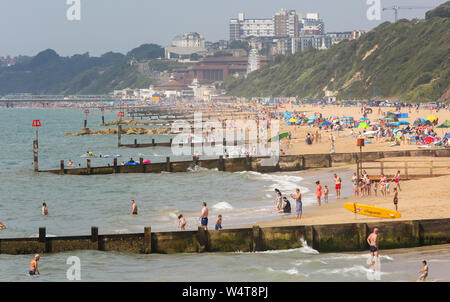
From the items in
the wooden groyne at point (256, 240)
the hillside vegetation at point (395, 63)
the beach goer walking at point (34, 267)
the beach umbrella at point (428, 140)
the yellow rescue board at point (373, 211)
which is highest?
the hillside vegetation at point (395, 63)

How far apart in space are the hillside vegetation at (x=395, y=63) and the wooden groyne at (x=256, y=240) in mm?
90504

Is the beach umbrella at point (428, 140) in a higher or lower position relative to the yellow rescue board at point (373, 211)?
higher

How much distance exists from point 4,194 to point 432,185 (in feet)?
91.3

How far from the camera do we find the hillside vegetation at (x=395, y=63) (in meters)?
123

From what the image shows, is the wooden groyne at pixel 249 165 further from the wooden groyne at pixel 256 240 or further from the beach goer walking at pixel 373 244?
the beach goer walking at pixel 373 244

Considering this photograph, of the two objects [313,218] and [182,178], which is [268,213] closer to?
[313,218]

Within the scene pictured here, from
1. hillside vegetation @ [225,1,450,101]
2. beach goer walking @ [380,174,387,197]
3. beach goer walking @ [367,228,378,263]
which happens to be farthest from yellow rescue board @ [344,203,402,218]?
hillside vegetation @ [225,1,450,101]

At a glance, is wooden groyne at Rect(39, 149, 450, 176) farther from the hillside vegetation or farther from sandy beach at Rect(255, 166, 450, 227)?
the hillside vegetation

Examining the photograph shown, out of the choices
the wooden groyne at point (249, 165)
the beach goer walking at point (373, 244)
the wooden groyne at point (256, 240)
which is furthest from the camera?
the wooden groyne at point (249, 165)

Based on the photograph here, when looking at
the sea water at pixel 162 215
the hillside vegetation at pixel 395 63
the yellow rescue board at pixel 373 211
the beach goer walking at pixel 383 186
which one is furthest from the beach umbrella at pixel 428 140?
the hillside vegetation at pixel 395 63

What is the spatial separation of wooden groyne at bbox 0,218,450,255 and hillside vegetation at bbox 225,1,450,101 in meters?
90.5

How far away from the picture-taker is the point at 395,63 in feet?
472

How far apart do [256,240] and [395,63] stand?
125 m

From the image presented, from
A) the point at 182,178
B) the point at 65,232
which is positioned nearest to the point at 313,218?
the point at 65,232
